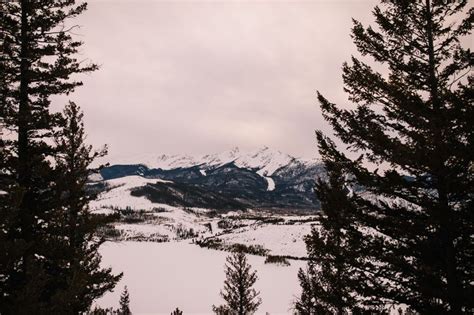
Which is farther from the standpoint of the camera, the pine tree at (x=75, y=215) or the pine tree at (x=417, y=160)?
the pine tree at (x=75, y=215)

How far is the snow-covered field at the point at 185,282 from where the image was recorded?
30.2 m

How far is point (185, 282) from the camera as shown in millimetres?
38969

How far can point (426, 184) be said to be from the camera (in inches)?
308

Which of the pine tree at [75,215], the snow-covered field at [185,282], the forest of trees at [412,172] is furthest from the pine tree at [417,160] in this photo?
the snow-covered field at [185,282]

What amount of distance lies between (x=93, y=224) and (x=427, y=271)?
10436mm

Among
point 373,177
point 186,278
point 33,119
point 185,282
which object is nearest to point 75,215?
point 33,119

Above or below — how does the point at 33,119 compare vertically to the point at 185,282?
above

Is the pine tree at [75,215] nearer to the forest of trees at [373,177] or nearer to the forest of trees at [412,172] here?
the forest of trees at [373,177]

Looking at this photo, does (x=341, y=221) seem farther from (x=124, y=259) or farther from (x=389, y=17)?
(x=124, y=259)

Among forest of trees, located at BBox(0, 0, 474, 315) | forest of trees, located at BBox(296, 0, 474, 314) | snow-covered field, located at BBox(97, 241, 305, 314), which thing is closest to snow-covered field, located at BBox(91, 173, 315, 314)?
snow-covered field, located at BBox(97, 241, 305, 314)

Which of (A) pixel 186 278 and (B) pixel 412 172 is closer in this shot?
(B) pixel 412 172

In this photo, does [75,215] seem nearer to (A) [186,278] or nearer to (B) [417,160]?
(B) [417,160]

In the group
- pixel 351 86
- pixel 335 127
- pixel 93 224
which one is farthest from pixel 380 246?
pixel 93 224

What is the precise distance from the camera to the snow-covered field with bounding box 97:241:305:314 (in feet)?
98.9
